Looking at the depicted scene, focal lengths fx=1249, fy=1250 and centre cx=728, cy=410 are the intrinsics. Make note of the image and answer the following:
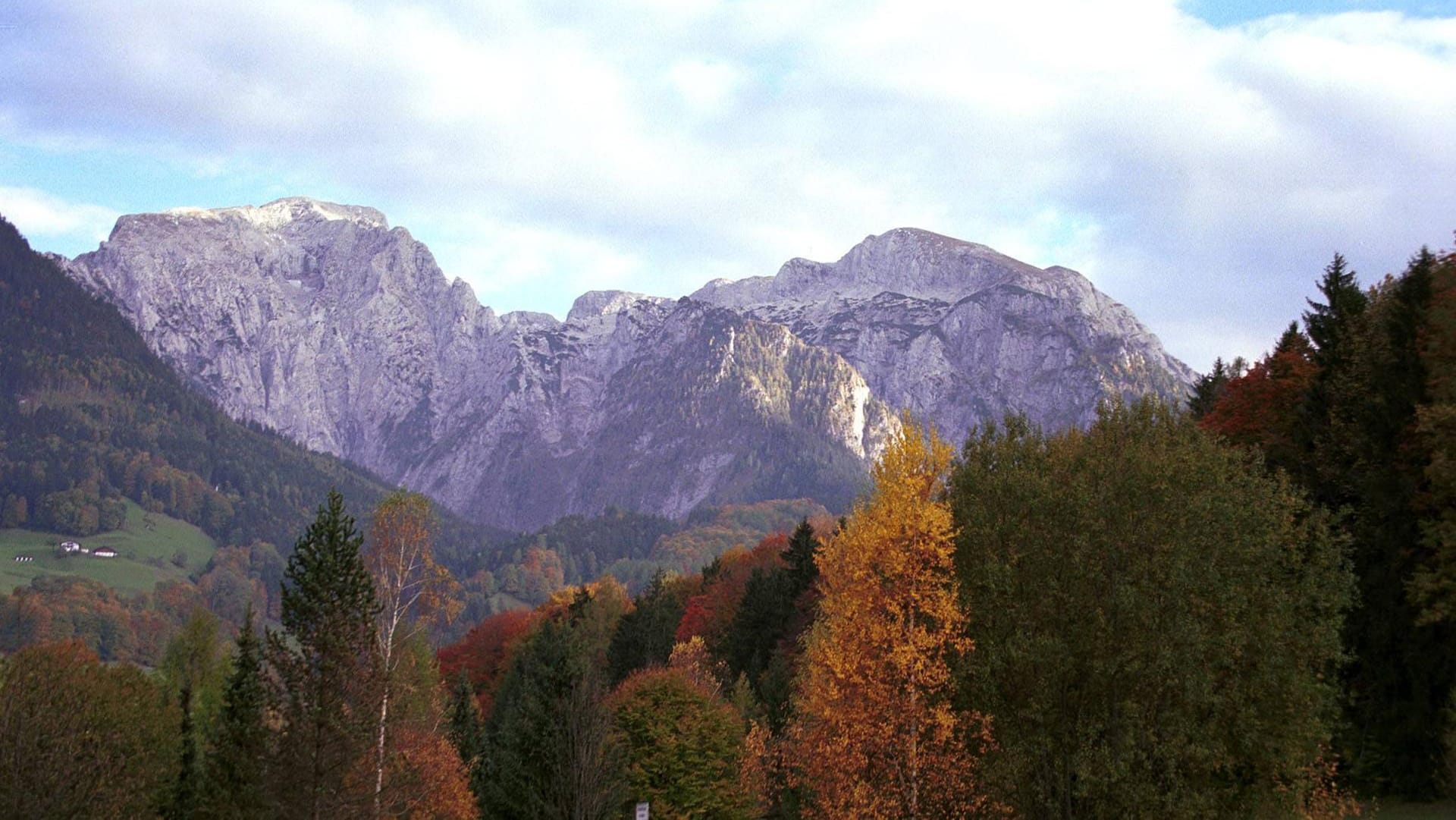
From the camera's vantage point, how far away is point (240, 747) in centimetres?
6406

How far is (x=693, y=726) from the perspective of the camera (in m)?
71.6

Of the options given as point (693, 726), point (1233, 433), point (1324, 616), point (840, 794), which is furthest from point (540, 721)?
point (1233, 433)

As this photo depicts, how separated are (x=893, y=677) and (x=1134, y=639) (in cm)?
825

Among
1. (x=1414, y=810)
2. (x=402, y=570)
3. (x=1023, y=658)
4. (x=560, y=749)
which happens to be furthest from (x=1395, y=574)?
(x=402, y=570)

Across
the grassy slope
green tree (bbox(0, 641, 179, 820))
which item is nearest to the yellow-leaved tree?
the grassy slope

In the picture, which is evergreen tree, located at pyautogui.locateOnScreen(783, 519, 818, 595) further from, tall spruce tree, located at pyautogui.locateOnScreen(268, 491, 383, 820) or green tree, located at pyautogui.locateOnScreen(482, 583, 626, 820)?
tall spruce tree, located at pyautogui.locateOnScreen(268, 491, 383, 820)

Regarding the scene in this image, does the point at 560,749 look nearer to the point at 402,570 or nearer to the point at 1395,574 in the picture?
the point at 402,570

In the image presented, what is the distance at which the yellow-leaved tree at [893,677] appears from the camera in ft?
135

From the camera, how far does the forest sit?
41656 mm

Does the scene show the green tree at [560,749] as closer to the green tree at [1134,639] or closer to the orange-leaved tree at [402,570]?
the orange-leaved tree at [402,570]

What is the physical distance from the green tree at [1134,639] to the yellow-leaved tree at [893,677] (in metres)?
1.43

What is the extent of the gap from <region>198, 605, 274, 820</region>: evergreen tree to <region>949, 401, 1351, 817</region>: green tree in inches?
1266

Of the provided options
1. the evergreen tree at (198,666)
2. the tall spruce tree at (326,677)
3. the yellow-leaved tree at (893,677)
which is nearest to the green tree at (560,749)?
the tall spruce tree at (326,677)

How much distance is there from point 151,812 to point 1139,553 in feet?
192
